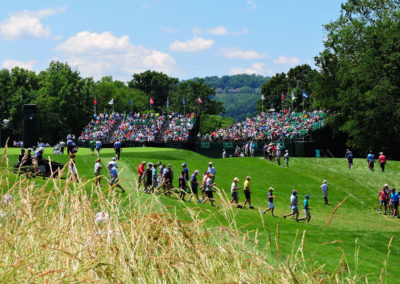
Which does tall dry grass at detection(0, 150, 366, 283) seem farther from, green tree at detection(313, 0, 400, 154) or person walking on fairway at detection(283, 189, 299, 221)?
green tree at detection(313, 0, 400, 154)

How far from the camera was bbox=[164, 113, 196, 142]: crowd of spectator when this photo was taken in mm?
55375

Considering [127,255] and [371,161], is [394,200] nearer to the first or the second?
[371,161]

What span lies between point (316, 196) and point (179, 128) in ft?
91.9

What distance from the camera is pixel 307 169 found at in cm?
3947

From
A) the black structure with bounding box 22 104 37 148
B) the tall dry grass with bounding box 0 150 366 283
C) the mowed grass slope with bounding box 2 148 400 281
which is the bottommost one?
the mowed grass slope with bounding box 2 148 400 281

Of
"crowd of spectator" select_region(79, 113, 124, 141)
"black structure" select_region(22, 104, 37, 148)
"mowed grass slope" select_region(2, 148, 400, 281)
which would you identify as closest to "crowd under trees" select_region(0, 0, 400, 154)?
"mowed grass slope" select_region(2, 148, 400, 281)

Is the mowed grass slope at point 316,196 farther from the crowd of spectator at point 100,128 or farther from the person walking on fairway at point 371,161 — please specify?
the crowd of spectator at point 100,128

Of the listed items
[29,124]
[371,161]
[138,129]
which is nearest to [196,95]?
[138,129]

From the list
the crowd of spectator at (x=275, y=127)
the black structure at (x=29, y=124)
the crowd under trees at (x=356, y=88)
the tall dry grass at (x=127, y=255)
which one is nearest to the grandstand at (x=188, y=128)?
the crowd of spectator at (x=275, y=127)

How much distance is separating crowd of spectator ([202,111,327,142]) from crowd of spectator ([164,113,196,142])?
89.3 inches

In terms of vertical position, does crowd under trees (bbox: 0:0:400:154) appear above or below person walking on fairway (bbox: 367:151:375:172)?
above

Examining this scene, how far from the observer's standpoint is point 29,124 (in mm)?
33656

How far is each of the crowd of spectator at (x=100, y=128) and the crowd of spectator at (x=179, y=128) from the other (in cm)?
752

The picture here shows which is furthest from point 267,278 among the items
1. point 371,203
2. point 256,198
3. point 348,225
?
point 371,203
